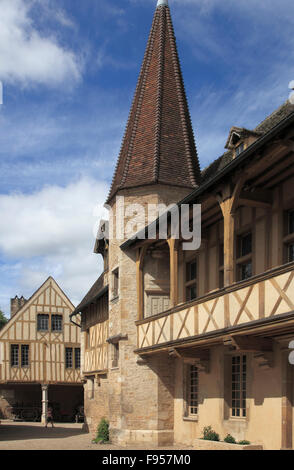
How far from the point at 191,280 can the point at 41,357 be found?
18243 millimetres

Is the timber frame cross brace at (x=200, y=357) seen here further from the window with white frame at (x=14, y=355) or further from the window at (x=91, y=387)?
the window with white frame at (x=14, y=355)

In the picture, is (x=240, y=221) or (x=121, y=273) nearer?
(x=240, y=221)

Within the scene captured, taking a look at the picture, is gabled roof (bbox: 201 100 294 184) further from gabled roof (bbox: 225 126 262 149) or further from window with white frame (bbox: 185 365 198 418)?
window with white frame (bbox: 185 365 198 418)

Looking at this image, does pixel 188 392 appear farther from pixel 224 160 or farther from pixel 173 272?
pixel 224 160

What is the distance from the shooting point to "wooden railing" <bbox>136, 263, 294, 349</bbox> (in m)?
8.24

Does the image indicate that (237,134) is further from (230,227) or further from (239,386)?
(239,386)

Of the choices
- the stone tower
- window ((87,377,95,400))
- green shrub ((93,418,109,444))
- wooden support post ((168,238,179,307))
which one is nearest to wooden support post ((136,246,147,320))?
the stone tower

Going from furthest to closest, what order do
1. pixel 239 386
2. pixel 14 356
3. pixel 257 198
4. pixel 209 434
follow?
pixel 14 356, pixel 209 434, pixel 239 386, pixel 257 198

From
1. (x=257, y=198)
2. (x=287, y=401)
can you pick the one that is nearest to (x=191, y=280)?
(x=257, y=198)

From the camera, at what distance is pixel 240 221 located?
39.1 ft

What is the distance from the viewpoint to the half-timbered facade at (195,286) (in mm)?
9750

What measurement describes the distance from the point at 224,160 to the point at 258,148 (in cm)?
755

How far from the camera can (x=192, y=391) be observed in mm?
14422
